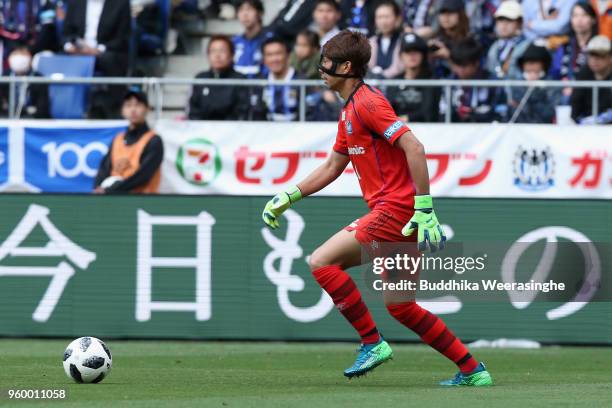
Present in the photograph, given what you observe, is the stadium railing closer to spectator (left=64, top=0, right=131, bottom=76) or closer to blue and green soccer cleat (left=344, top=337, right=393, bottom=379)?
spectator (left=64, top=0, right=131, bottom=76)

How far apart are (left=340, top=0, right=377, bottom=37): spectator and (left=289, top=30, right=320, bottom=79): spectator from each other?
48.5 inches

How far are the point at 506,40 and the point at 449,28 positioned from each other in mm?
774

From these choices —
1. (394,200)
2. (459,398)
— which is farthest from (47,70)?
(459,398)

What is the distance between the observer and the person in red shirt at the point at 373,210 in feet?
29.5

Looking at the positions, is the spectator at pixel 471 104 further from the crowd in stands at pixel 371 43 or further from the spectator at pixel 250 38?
the spectator at pixel 250 38

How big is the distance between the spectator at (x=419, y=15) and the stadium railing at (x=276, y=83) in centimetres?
236

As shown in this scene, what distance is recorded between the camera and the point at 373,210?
30.1 ft

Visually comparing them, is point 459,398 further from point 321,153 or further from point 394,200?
point 321,153

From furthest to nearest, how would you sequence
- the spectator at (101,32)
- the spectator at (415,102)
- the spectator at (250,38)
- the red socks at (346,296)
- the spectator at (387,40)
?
1. the spectator at (101,32)
2. the spectator at (250,38)
3. the spectator at (387,40)
4. the spectator at (415,102)
5. the red socks at (346,296)

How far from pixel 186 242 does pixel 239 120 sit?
159cm

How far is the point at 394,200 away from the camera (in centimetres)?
909

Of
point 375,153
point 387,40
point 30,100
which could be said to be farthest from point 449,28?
point 375,153

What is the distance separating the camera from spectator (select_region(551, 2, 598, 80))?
15430 millimetres

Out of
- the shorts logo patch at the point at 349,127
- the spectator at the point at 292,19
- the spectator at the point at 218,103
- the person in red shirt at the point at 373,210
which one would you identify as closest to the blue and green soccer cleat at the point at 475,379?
the person in red shirt at the point at 373,210
